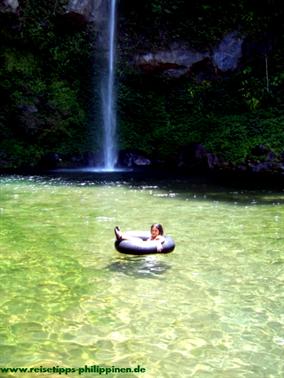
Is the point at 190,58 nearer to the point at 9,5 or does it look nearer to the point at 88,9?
the point at 88,9

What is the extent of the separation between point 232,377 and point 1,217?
431 inches

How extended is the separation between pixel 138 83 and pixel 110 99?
7.65 feet

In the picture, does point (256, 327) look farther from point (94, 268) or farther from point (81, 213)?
point (81, 213)

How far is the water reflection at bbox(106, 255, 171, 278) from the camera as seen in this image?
10109 millimetres

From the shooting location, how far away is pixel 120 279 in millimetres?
9695

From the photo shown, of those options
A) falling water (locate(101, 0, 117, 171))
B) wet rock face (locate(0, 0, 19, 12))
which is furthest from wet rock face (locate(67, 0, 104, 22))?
wet rock face (locate(0, 0, 19, 12))

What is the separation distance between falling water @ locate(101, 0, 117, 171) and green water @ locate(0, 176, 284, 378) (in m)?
19.2

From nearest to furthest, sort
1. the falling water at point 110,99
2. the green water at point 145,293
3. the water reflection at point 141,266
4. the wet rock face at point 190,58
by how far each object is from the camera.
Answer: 1. the green water at point 145,293
2. the water reflection at point 141,266
3. the falling water at point 110,99
4. the wet rock face at point 190,58

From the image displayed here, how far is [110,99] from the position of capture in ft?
122

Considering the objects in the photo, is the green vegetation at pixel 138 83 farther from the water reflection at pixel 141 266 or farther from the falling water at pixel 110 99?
the water reflection at pixel 141 266

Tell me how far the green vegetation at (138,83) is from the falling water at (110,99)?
0.55 m

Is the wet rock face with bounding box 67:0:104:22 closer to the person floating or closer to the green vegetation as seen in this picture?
the green vegetation

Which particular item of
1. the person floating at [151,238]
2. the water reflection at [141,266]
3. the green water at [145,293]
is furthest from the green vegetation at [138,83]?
the water reflection at [141,266]

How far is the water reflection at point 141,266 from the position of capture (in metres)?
10.1
